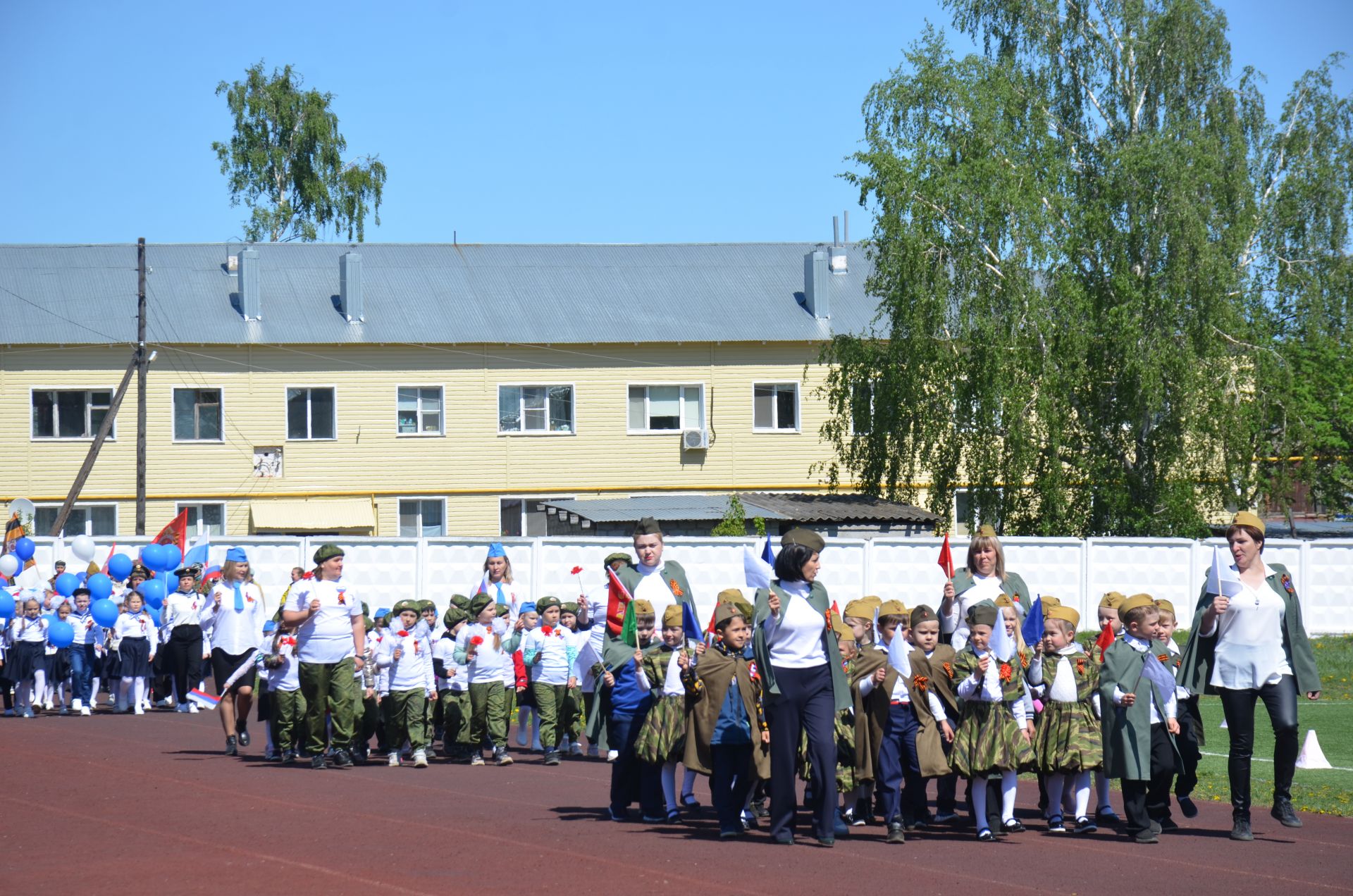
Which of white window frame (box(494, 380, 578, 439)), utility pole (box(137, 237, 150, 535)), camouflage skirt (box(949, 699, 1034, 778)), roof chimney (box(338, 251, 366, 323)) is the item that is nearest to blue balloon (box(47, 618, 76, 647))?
camouflage skirt (box(949, 699, 1034, 778))

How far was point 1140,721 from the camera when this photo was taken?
31.8ft

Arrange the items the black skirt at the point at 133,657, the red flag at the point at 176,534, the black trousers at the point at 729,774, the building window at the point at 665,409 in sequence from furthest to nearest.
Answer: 1. the building window at the point at 665,409
2. the red flag at the point at 176,534
3. the black skirt at the point at 133,657
4. the black trousers at the point at 729,774

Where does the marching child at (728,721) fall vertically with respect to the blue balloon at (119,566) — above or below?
below

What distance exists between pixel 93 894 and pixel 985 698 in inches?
213

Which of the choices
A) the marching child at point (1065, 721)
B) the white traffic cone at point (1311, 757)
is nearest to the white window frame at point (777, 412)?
the white traffic cone at point (1311, 757)

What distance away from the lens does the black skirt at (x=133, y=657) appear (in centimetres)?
1909

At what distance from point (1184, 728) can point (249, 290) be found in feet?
113

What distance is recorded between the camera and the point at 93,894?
7824 mm

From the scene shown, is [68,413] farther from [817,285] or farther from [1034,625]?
[1034,625]

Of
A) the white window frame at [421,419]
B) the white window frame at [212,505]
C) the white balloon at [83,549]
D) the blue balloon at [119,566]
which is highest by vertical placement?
the white window frame at [421,419]

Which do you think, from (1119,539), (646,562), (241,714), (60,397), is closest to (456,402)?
(60,397)

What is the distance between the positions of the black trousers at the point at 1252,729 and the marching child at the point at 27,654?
1449 cm

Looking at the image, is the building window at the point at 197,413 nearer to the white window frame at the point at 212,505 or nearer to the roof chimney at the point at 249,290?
the white window frame at the point at 212,505

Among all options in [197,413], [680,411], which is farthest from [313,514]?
[680,411]
